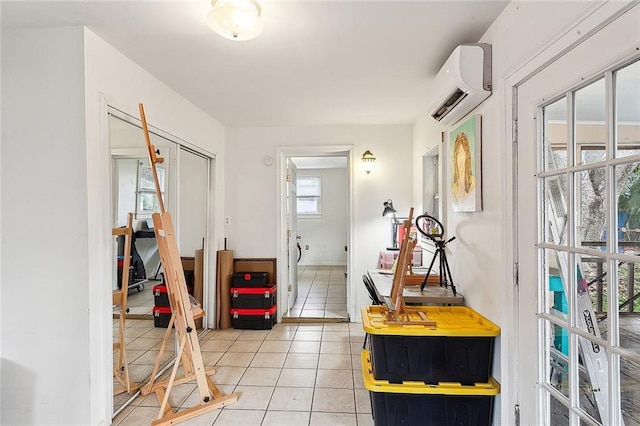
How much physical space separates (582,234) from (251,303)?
3.06m

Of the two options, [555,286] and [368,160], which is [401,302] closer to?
[555,286]

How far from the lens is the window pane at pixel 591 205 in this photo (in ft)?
3.46

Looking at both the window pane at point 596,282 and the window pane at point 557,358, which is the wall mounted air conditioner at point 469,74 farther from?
the window pane at point 557,358

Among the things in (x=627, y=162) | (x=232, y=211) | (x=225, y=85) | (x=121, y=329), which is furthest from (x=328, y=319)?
(x=627, y=162)

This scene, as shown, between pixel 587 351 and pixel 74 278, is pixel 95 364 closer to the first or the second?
pixel 74 278

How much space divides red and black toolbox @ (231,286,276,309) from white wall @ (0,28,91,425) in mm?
1830

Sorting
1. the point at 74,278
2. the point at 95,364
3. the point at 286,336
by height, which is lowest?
the point at 286,336

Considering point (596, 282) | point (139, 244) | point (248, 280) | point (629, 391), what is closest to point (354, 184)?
point (248, 280)

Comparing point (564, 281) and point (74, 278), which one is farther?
point (74, 278)

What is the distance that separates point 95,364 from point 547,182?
2.46 metres

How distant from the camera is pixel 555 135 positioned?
4.17 feet

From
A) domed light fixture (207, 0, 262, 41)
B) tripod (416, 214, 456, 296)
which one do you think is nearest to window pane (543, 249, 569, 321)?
tripod (416, 214, 456, 296)

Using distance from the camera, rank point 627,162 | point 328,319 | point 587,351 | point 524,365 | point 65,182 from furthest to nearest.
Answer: point 328,319 < point 65,182 < point 524,365 < point 587,351 < point 627,162

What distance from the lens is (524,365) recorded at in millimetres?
1454
